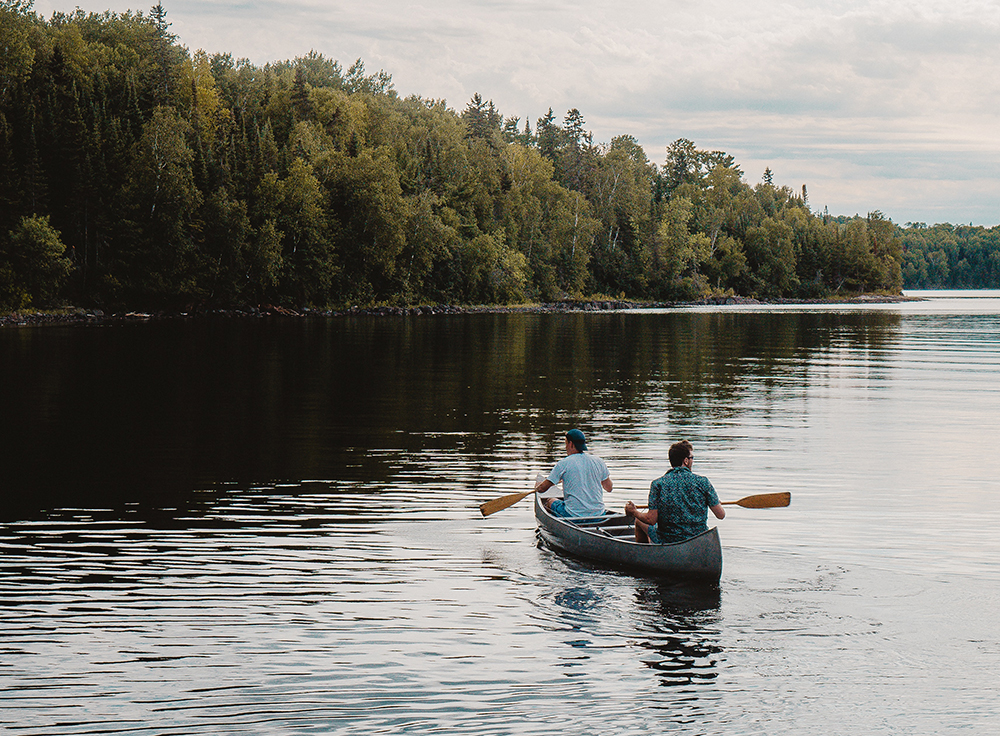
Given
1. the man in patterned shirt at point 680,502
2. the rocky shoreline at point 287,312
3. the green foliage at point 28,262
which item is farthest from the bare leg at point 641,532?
the green foliage at point 28,262

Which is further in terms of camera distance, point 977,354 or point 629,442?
point 977,354

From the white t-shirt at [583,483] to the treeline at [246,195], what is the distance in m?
84.6

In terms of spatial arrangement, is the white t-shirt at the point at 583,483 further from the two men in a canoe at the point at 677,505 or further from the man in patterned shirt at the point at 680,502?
the man in patterned shirt at the point at 680,502

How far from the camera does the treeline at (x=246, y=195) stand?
3969 inches

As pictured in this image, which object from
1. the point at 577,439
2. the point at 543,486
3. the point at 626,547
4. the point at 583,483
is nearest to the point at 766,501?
the point at 583,483

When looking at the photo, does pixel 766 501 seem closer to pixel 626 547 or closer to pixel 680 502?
pixel 680 502

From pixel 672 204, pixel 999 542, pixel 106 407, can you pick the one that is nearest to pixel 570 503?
pixel 999 542

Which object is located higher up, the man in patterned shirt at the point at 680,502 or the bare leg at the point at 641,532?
the man in patterned shirt at the point at 680,502

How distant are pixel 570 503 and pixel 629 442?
36.2 ft

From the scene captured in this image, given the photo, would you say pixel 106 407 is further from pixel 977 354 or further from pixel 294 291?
pixel 294 291

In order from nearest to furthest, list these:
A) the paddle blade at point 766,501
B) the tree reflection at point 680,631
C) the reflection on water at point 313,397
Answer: the tree reflection at point 680,631
the paddle blade at point 766,501
the reflection on water at point 313,397

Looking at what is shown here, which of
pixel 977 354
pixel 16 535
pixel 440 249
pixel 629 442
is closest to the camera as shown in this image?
pixel 16 535

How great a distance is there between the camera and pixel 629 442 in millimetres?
27875

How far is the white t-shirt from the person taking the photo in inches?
672
